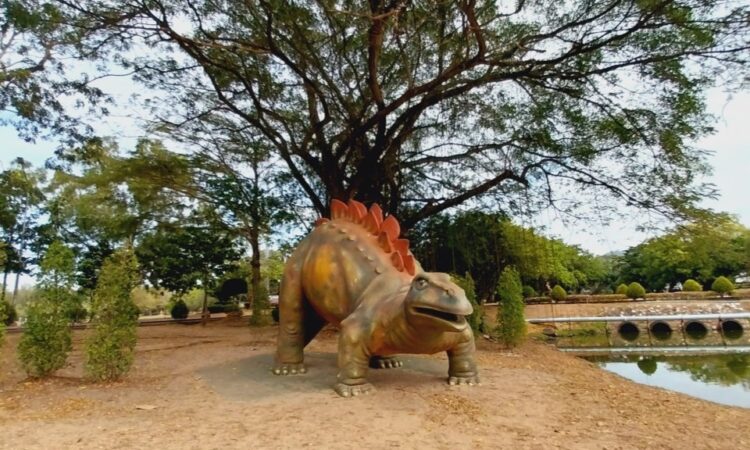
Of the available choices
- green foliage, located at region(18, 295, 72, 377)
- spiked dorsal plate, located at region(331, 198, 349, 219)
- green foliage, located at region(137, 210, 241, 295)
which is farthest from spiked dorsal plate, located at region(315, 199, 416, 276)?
green foliage, located at region(137, 210, 241, 295)

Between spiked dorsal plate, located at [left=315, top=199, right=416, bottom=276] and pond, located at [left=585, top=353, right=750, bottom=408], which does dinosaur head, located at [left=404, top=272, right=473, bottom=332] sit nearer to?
spiked dorsal plate, located at [left=315, top=199, right=416, bottom=276]

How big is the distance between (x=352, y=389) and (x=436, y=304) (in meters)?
1.38

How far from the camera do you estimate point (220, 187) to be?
654 inches

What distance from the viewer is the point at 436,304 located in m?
4.75

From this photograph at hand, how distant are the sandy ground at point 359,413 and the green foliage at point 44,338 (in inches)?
9.0

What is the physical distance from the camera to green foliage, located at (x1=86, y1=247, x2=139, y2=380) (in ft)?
21.5

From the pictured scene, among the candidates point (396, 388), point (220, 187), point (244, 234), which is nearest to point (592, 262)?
point (244, 234)

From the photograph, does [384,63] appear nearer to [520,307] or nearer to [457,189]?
[457,189]

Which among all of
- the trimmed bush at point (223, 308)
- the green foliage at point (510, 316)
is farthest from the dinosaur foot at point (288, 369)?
the trimmed bush at point (223, 308)

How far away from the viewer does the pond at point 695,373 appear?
33.1 feet

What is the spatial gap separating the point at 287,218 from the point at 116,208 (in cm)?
896

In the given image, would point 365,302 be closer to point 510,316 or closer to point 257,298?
point 510,316

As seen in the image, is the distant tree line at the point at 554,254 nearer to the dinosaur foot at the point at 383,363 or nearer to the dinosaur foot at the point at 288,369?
the dinosaur foot at the point at 383,363

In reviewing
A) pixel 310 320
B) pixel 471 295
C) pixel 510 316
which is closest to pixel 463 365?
pixel 310 320
